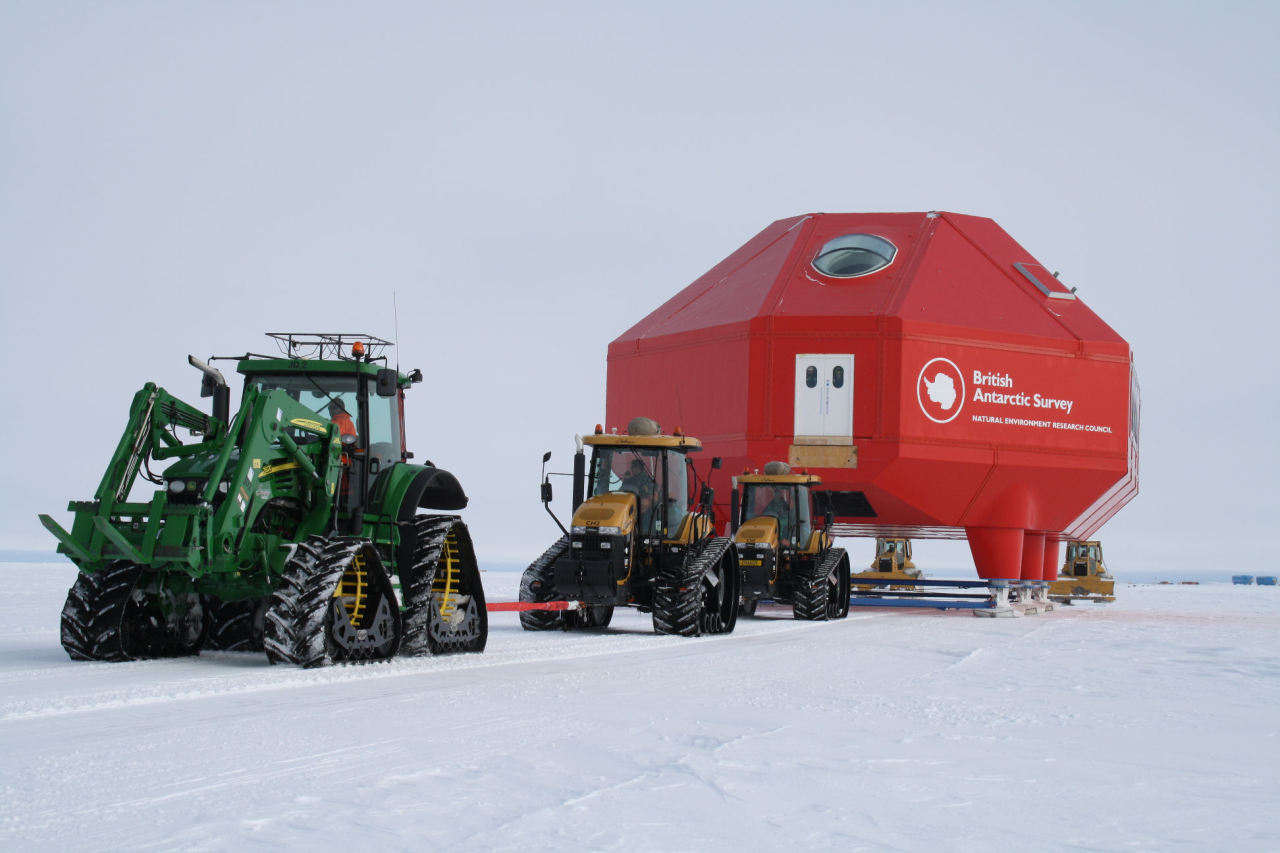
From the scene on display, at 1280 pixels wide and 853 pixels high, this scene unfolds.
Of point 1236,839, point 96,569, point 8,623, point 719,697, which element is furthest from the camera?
point 8,623

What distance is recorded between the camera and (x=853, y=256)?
2766 centimetres

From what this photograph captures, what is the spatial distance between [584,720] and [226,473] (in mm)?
4198

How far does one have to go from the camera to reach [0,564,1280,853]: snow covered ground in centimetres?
490

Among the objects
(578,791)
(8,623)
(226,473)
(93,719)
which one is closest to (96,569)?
(226,473)

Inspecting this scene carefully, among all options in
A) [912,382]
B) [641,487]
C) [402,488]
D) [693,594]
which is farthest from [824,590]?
[402,488]

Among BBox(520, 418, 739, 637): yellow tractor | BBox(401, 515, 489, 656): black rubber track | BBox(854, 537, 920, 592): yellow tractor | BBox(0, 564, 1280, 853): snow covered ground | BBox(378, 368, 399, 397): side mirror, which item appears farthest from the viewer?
BBox(854, 537, 920, 592): yellow tractor

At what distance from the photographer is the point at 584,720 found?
25.4ft

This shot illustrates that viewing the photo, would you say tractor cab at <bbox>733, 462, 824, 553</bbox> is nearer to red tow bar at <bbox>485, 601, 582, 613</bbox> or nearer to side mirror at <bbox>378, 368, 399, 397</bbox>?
red tow bar at <bbox>485, 601, 582, 613</bbox>

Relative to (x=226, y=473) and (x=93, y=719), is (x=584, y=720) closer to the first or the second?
(x=93, y=719)

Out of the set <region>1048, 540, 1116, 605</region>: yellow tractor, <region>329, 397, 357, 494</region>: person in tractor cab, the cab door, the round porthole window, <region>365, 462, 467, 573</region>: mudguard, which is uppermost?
the round porthole window

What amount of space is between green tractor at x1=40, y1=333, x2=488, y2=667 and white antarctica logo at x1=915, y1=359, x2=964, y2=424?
14.9 meters

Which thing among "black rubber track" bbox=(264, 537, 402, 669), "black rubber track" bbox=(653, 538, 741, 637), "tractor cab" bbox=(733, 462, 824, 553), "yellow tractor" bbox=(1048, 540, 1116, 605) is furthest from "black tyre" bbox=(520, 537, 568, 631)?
"yellow tractor" bbox=(1048, 540, 1116, 605)

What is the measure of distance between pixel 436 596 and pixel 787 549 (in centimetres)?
1133

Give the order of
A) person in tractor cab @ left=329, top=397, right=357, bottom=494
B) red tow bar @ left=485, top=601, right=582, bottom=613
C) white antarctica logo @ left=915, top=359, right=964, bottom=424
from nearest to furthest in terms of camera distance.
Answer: person in tractor cab @ left=329, top=397, right=357, bottom=494 → red tow bar @ left=485, top=601, right=582, bottom=613 → white antarctica logo @ left=915, top=359, right=964, bottom=424
